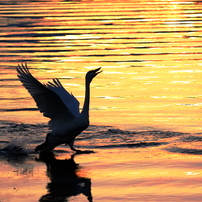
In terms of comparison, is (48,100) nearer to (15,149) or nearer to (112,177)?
(15,149)

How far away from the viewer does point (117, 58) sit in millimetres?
21562

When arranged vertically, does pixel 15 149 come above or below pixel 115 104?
below

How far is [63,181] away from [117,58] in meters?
11.7

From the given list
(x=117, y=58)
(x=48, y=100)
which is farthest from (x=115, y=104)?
(x=117, y=58)

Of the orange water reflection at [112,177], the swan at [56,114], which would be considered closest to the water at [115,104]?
the orange water reflection at [112,177]

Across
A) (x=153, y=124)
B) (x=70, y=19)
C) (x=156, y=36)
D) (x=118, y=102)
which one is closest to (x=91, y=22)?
(x=70, y=19)

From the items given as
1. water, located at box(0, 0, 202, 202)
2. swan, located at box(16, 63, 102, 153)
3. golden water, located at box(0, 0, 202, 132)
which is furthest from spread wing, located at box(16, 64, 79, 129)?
golden water, located at box(0, 0, 202, 132)

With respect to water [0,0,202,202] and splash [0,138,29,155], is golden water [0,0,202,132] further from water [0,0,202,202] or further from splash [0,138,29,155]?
splash [0,138,29,155]

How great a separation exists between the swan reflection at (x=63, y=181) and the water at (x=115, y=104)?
0.06ft

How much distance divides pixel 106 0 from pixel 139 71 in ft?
87.2

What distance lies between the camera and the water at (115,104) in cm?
998

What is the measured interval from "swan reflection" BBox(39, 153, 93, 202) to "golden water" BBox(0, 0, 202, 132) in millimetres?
2539

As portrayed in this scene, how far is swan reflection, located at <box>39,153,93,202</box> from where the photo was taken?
934cm

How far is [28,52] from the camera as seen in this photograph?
76.5ft
